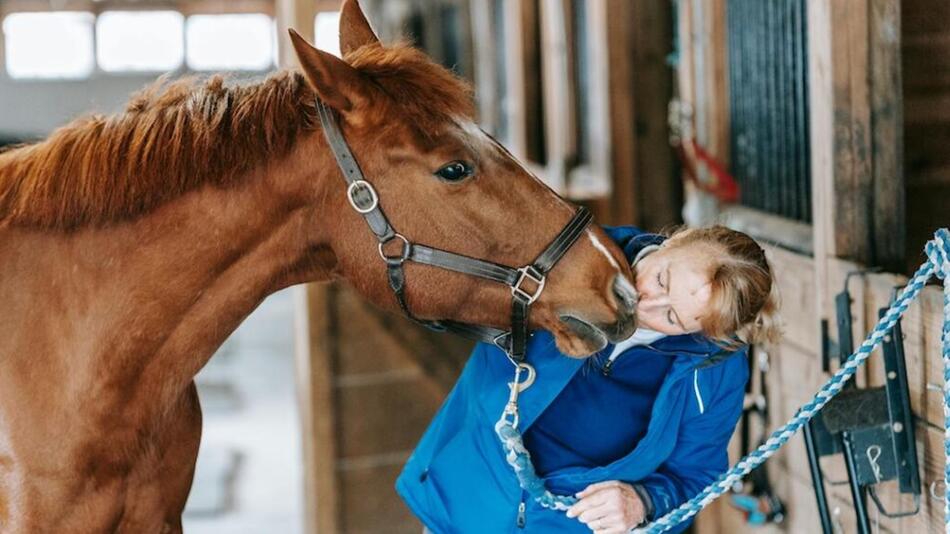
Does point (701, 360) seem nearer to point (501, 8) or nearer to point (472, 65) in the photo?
point (501, 8)

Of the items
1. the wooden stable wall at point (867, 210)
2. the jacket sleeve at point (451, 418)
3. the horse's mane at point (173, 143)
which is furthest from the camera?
the jacket sleeve at point (451, 418)

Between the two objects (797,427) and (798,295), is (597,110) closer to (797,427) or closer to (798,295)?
(798,295)

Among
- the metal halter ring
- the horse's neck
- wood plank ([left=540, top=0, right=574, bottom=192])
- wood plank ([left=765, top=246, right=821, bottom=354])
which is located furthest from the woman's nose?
wood plank ([left=540, top=0, right=574, bottom=192])

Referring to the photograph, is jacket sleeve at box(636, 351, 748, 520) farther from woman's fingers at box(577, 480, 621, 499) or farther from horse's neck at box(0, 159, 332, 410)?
horse's neck at box(0, 159, 332, 410)

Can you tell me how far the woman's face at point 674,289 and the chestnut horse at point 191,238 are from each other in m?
0.07

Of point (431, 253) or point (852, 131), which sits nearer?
point (431, 253)

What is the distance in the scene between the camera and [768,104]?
263 cm

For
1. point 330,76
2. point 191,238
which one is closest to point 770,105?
point 330,76

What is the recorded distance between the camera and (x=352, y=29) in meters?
1.68

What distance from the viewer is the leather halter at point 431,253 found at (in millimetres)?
1473

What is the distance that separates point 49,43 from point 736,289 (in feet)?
49.5

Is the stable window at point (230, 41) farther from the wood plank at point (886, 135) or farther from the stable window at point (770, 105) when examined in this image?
the wood plank at point (886, 135)

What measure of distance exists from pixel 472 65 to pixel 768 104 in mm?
5269

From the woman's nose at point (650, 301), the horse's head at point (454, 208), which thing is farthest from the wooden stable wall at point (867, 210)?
the horse's head at point (454, 208)
